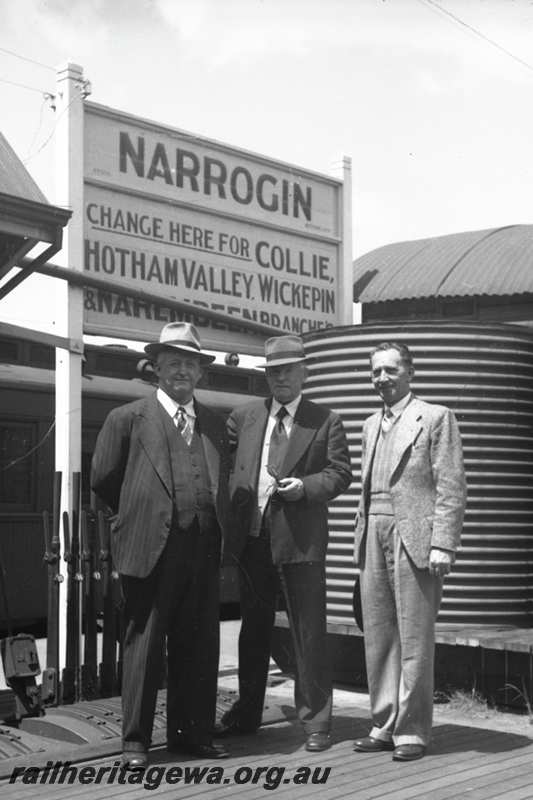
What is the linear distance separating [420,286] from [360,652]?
53.5ft

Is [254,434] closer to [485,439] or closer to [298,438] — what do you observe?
[298,438]

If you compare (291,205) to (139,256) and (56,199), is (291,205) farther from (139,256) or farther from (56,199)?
(56,199)

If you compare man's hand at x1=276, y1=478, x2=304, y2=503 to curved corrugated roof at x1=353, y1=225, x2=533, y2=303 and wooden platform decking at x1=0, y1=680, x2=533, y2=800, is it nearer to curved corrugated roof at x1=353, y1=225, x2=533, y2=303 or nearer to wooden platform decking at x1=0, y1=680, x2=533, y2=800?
wooden platform decking at x1=0, y1=680, x2=533, y2=800

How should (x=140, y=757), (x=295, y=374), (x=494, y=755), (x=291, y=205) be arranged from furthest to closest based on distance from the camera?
(x=291, y=205), (x=295, y=374), (x=494, y=755), (x=140, y=757)

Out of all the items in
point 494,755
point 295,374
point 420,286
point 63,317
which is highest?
point 420,286

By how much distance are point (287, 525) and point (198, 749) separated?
1.00m

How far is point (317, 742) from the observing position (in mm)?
4719

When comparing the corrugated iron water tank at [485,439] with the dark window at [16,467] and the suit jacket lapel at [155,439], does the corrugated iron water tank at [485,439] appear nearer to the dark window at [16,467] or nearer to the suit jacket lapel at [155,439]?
the suit jacket lapel at [155,439]

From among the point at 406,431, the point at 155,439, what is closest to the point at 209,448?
the point at 155,439

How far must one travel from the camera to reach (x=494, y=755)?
470cm

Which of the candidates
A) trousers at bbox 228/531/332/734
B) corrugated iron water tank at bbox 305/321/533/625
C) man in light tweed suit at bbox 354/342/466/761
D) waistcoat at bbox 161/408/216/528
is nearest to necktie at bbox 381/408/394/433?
man in light tweed suit at bbox 354/342/466/761

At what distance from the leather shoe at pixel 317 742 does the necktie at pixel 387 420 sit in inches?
52.3

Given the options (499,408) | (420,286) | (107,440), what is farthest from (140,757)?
(420,286)

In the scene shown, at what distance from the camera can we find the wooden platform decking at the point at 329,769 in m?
4.03
